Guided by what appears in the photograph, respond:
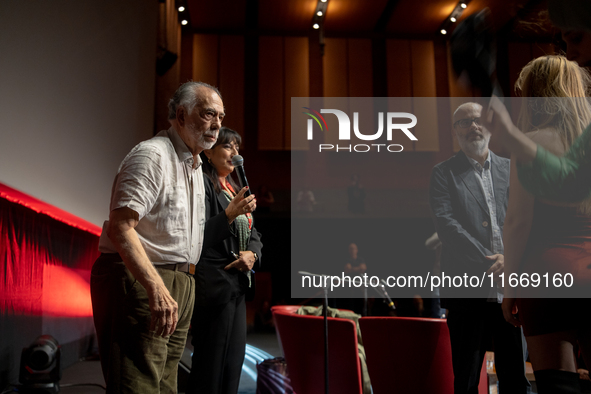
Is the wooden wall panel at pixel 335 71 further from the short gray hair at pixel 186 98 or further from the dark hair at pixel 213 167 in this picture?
the short gray hair at pixel 186 98

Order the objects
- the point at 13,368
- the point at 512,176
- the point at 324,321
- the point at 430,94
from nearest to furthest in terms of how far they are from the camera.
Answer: the point at 512,176 → the point at 324,321 → the point at 13,368 → the point at 430,94

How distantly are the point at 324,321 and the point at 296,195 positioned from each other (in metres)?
6.04

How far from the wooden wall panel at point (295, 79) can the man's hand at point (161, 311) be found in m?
7.32

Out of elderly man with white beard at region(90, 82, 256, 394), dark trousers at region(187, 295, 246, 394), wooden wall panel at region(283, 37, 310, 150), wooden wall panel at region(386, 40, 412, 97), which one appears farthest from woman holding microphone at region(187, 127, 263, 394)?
wooden wall panel at region(386, 40, 412, 97)

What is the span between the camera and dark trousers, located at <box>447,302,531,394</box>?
1492 millimetres

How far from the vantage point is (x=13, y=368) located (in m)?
2.57

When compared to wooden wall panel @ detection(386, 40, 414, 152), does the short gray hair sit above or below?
below

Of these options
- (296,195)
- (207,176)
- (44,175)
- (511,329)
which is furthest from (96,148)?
(296,195)

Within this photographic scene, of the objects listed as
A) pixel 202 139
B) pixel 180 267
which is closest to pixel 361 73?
pixel 202 139

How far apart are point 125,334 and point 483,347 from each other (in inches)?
47.0

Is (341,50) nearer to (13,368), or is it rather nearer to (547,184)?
(13,368)

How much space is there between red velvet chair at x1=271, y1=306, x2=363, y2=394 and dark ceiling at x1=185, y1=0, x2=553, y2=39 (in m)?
7.21

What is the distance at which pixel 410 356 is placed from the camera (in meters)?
1.90

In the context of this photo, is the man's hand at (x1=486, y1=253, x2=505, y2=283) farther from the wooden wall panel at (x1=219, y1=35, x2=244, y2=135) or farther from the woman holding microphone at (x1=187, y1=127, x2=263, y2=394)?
the wooden wall panel at (x1=219, y1=35, x2=244, y2=135)
